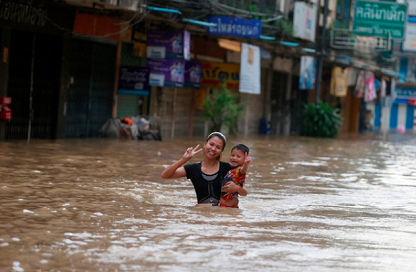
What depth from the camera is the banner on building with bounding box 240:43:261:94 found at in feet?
85.8

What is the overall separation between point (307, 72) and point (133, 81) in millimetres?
12279

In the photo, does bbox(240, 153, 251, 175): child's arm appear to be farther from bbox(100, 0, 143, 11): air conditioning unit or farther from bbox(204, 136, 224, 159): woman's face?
bbox(100, 0, 143, 11): air conditioning unit

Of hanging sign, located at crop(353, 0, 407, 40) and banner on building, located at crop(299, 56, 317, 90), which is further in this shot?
hanging sign, located at crop(353, 0, 407, 40)

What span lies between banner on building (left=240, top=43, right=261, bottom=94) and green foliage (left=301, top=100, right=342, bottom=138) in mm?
6772

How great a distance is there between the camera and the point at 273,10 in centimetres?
2870

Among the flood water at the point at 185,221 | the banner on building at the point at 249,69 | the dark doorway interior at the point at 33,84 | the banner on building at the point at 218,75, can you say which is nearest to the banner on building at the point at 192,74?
the banner on building at the point at 249,69

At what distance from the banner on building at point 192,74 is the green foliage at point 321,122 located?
949 centimetres

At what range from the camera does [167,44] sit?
875 inches

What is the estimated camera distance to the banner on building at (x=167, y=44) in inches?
869

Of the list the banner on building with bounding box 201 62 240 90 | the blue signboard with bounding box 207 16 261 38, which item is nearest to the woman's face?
the blue signboard with bounding box 207 16 261 38

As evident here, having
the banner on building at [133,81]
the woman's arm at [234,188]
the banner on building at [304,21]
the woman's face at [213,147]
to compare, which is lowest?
the woman's arm at [234,188]

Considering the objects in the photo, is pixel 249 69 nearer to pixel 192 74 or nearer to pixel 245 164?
pixel 192 74

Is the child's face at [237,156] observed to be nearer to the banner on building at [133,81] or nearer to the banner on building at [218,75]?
the banner on building at [133,81]

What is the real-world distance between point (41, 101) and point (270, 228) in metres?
12.7
